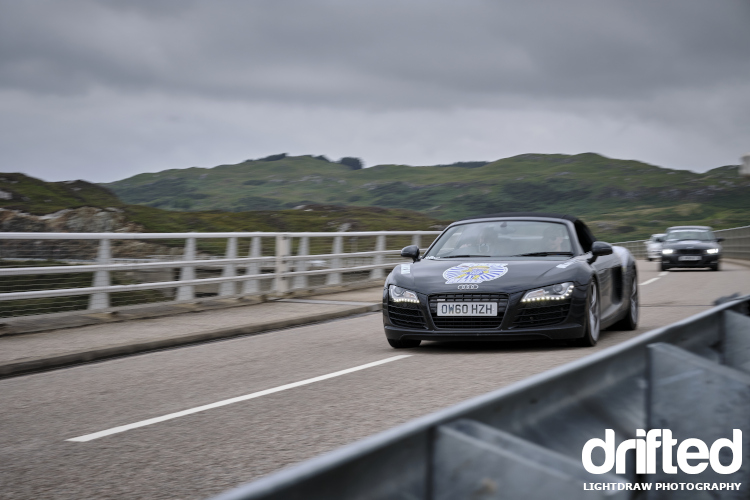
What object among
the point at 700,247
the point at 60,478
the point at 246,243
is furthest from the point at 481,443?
the point at 700,247

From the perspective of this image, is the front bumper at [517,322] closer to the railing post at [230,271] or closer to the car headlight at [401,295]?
the car headlight at [401,295]

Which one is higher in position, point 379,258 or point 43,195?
point 43,195

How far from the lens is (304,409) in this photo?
594 centimetres

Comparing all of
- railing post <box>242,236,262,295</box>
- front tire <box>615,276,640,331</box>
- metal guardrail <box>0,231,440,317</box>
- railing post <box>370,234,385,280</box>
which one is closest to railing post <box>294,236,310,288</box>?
metal guardrail <box>0,231,440,317</box>

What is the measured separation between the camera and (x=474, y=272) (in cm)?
845

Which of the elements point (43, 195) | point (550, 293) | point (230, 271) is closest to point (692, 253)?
point (230, 271)

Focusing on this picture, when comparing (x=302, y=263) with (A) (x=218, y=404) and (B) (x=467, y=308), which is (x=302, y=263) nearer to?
(B) (x=467, y=308)

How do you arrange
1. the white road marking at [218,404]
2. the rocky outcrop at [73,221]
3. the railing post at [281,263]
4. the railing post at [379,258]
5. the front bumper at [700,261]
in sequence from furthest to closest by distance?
the rocky outcrop at [73,221] < the front bumper at [700,261] < the railing post at [379,258] < the railing post at [281,263] < the white road marking at [218,404]

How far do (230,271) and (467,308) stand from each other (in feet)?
25.1

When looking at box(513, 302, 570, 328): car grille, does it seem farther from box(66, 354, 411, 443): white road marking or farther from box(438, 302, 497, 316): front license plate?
box(66, 354, 411, 443): white road marking

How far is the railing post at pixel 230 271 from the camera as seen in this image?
14789 mm

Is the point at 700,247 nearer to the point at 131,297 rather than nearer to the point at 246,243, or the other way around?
the point at 246,243

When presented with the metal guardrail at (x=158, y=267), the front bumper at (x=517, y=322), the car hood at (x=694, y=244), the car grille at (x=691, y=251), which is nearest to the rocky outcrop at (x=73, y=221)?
the car hood at (x=694, y=244)

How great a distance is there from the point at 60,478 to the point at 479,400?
3043 mm
